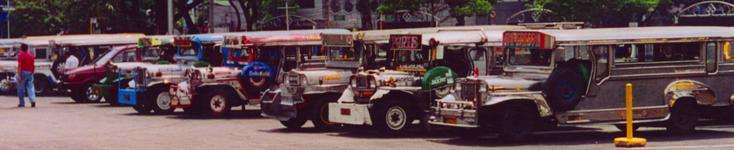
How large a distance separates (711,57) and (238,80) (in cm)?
946

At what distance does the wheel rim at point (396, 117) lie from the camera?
1927 cm

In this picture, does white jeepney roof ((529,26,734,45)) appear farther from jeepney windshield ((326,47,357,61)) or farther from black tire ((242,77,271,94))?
black tire ((242,77,271,94))

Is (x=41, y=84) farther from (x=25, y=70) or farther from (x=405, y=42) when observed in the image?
(x=405, y=42)

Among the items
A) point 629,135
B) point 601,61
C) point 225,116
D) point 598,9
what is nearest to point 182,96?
point 225,116

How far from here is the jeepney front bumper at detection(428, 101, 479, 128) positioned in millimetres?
17172

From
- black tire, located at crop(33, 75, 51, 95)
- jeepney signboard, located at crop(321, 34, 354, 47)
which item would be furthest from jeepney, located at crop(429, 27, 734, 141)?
black tire, located at crop(33, 75, 51, 95)

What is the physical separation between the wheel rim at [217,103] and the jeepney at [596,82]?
7.53 metres

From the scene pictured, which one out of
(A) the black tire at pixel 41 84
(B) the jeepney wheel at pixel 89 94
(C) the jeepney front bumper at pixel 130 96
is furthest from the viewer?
(A) the black tire at pixel 41 84

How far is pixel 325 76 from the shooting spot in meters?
20.8

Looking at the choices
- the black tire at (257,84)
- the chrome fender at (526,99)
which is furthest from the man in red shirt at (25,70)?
the chrome fender at (526,99)

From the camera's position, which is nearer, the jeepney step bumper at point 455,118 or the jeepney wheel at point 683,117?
the jeepney step bumper at point 455,118

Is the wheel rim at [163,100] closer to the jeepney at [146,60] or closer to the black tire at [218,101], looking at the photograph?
the black tire at [218,101]

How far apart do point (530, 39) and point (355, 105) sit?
9.92 feet

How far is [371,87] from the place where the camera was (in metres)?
19.5
